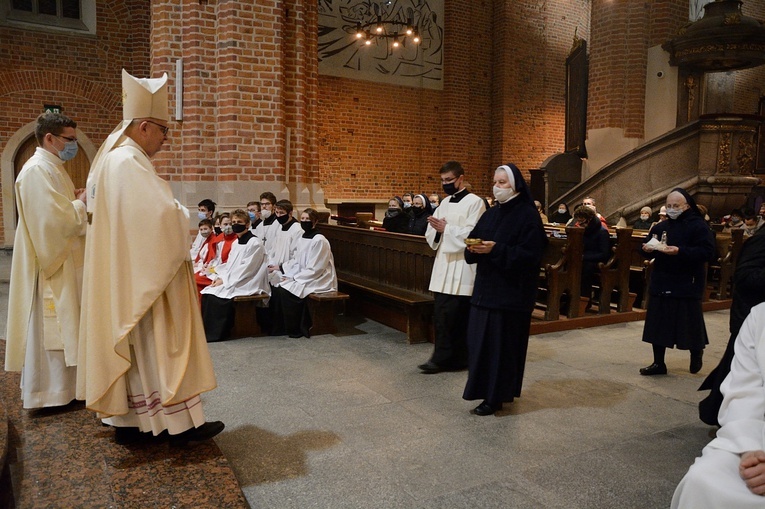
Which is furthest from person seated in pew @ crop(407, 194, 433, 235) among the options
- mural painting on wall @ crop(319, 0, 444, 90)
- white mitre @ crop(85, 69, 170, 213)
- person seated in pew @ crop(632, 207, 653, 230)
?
mural painting on wall @ crop(319, 0, 444, 90)

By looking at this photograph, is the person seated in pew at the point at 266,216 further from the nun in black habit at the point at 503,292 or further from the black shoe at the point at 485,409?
the black shoe at the point at 485,409

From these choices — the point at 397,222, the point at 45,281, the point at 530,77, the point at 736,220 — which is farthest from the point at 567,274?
the point at 530,77

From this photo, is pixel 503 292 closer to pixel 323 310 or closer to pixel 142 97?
pixel 142 97

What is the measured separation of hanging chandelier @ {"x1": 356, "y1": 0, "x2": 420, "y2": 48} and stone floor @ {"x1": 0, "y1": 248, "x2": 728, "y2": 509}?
10.3 metres

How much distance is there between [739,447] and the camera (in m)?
2.15

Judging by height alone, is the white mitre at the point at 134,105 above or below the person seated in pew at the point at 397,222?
above

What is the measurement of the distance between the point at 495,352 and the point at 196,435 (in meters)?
1.97

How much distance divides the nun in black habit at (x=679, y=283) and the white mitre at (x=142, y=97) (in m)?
3.80

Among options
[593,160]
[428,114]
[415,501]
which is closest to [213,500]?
[415,501]

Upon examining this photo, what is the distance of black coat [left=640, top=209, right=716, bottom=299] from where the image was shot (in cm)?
489

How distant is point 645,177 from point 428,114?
6081 mm

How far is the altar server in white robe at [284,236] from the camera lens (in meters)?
6.73

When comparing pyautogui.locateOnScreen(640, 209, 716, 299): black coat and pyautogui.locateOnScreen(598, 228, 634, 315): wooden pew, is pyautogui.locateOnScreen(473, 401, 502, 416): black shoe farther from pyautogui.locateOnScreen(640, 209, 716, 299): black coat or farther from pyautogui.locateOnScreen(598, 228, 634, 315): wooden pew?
pyautogui.locateOnScreen(598, 228, 634, 315): wooden pew

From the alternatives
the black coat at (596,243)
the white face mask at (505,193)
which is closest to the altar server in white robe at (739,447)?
the white face mask at (505,193)
